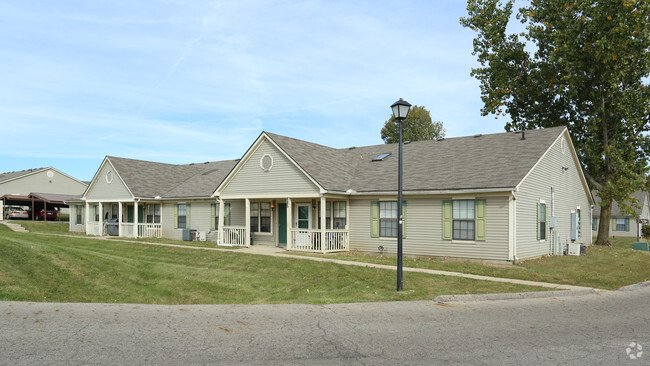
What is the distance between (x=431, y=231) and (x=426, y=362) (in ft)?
46.6

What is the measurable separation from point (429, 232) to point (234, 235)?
1045cm

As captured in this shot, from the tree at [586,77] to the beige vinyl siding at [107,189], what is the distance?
26.4 metres

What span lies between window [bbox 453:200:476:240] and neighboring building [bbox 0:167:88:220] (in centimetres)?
4168

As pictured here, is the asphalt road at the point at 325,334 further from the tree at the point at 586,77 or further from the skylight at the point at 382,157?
the tree at the point at 586,77

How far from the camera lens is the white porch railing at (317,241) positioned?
21688mm

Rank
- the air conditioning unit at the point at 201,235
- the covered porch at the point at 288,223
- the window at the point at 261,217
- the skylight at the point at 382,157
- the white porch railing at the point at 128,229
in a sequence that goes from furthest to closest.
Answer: the white porch railing at the point at 128,229, the air conditioning unit at the point at 201,235, the skylight at the point at 382,157, the window at the point at 261,217, the covered porch at the point at 288,223

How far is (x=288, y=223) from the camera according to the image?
888 inches

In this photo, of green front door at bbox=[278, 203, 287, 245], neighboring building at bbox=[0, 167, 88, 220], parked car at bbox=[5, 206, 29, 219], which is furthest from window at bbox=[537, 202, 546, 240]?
parked car at bbox=[5, 206, 29, 219]

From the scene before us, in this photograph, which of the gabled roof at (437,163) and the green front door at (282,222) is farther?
the green front door at (282,222)

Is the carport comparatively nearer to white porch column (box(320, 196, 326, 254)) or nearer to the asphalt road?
white porch column (box(320, 196, 326, 254))

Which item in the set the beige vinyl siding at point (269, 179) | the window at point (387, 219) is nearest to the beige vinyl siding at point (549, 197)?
the window at point (387, 219)

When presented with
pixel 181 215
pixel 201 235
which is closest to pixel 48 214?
pixel 181 215

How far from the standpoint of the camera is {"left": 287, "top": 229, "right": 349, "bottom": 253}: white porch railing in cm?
2169

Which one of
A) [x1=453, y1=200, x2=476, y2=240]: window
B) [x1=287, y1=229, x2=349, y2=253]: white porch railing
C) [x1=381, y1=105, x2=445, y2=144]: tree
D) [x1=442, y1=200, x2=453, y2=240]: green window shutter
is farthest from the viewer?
[x1=381, y1=105, x2=445, y2=144]: tree
